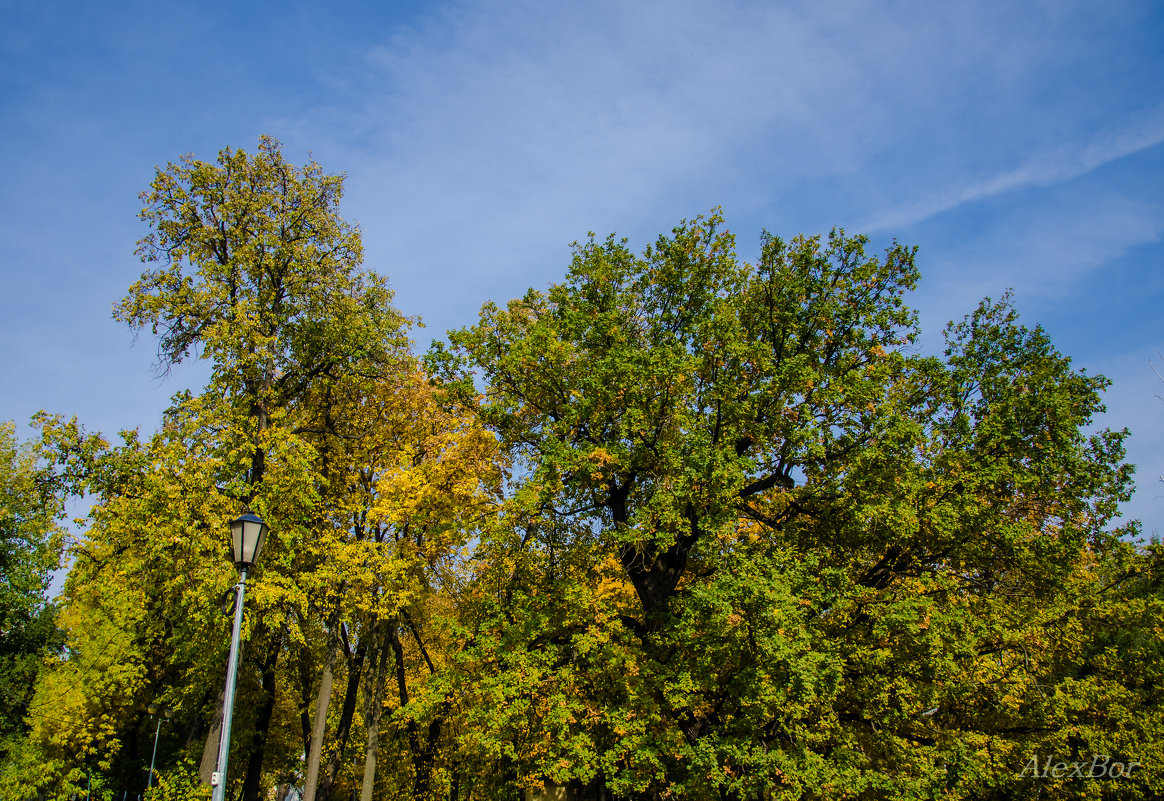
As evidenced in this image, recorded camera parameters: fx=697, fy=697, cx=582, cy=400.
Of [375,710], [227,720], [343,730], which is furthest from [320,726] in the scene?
[227,720]

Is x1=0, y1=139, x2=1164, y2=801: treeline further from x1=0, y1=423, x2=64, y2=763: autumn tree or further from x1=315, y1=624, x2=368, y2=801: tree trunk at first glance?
x1=0, y1=423, x2=64, y2=763: autumn tree

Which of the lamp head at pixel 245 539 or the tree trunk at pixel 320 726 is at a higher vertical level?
the lamp head at pixel 245 539

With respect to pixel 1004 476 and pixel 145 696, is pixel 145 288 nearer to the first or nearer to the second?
pixel 145 696

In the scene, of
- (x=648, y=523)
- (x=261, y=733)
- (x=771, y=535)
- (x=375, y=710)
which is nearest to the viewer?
(x=648, y=523)

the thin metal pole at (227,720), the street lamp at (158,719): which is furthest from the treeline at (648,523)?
the thin metal pole at (227,720)

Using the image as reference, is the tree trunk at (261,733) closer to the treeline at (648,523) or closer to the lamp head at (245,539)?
the treeline at (648,523)

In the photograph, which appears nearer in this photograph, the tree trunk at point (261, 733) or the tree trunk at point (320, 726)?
the tree trunk at point (320, 726)

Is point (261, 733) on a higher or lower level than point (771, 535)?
lower

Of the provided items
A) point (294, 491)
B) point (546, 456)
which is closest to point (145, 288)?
point (294, 491)

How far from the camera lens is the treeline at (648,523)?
530 inches

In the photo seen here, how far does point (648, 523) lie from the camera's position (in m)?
14.3

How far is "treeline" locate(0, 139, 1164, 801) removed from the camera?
1346 centimetres

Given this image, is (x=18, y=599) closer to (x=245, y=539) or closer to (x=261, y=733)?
(x=261, y=733)

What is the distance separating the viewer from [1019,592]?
15.8 m
